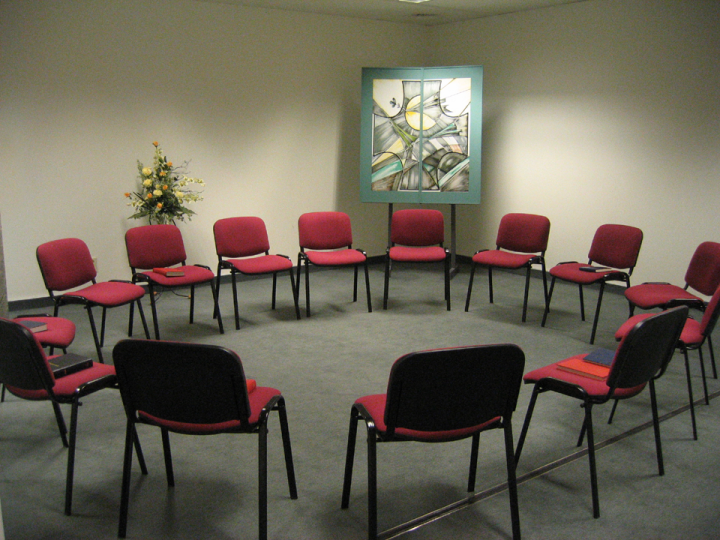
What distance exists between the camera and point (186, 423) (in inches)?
96.8

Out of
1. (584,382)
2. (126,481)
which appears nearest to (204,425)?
(126,481)

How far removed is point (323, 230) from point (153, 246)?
1.60 meters

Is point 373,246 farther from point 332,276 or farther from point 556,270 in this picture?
point 556,270

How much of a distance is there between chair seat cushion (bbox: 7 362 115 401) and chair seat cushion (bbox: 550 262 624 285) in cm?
369

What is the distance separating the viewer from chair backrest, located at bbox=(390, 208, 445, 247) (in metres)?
6.34

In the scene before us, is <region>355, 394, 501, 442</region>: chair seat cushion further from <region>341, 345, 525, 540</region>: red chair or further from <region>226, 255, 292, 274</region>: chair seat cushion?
<region>226, 255, 292, 274</region>: chair seat cushion

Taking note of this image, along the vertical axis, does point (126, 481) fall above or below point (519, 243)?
below

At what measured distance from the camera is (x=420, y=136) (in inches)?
281

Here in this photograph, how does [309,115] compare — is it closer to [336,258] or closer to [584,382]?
[336,258]

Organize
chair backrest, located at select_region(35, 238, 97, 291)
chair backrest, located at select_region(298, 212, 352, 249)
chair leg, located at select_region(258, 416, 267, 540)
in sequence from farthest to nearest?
chair backrest, located at select_region(298, 212, 352, 249) < chair backrest, located at select_region(35, 238, 97, 291) < chair leg, located at select_region(258, 416, 267, 540)

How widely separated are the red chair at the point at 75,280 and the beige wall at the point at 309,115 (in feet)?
4.92

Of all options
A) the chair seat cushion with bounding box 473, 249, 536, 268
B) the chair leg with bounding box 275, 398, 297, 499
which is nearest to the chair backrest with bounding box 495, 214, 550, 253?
the chair seat cushion with bounding box 473, 249, 536, 268

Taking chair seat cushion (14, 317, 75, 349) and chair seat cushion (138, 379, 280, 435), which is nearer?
chair seat cushion (138, 379, 280, 435)

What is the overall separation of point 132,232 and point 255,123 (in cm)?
238
